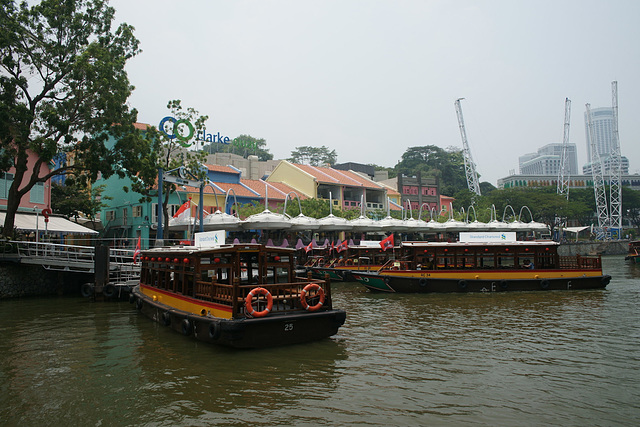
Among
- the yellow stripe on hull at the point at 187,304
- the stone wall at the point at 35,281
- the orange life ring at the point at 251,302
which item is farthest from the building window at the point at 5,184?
the orange life ring at the point at 251,302

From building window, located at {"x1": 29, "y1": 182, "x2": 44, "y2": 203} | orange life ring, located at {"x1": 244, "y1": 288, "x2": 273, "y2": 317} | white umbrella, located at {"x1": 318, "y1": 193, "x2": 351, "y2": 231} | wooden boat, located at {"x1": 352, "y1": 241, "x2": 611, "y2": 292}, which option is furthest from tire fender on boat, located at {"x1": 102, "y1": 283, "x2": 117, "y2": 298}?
white umbrella, located at {"x1": 318, "y1": 193, "x2": 351, "y2": 231}

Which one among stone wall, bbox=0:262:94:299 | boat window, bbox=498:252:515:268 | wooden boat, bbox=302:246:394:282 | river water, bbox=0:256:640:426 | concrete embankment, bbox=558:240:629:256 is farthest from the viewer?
concrete embankment, bbox=558:240:629:256

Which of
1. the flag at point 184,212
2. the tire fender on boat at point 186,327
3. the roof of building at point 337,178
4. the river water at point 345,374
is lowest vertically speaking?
the river water at point 345,374

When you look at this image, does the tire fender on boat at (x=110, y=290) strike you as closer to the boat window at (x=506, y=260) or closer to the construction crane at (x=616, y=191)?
the boat window at (x=506, y=260)

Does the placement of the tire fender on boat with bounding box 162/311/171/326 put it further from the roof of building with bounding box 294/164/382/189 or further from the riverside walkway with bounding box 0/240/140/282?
the roof of building with bounding box 294/164/382/189

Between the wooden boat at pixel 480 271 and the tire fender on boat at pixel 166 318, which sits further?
the wooden boat at pixel 480 271

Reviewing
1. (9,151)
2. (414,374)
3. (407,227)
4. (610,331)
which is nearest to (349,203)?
(407,227)

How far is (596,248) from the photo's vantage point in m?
65.8

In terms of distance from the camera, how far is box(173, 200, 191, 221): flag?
26.1 meters

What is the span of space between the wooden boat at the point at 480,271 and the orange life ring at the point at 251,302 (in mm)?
12274

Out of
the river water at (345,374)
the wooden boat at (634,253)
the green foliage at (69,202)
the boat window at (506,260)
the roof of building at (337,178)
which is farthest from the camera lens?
the roof of building at (337,178)

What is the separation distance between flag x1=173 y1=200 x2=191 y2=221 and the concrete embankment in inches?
2122

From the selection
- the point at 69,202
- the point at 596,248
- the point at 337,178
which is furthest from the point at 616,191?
the point at 69,202

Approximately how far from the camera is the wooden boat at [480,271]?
22.4 meters
